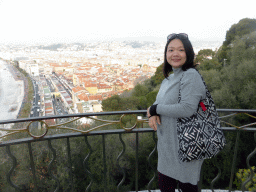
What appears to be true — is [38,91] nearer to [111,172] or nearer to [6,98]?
[6,98]

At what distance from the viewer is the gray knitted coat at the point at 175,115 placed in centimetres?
88

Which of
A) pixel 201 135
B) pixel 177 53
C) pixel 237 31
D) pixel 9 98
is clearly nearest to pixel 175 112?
pixel 201 135

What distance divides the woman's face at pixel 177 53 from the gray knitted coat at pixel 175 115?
0.13ft

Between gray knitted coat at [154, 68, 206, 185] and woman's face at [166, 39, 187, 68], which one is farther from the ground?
woman's face at [166, 39, 187, 68]

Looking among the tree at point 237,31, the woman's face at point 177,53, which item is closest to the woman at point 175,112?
the woman's face at point 177,53

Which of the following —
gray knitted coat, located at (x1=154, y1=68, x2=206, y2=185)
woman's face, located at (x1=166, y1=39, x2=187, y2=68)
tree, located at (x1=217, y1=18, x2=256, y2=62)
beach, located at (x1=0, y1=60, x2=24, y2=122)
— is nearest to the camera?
gray knitted coat, located at (x1=154, y1=68, x2=206, y2=185)

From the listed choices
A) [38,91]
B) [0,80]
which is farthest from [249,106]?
[38,91]

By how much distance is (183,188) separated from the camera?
1043 millimetres

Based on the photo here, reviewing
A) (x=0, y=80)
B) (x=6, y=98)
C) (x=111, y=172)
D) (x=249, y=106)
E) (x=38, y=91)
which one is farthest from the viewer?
(x=38, y=91)

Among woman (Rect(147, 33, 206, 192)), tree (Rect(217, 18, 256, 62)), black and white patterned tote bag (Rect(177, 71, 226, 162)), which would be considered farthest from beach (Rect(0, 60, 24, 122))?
tree (Rect(217, 18, 256, 62))

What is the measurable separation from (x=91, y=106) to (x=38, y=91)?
756 centimetres

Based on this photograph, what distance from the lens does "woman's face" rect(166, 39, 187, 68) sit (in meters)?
1.00

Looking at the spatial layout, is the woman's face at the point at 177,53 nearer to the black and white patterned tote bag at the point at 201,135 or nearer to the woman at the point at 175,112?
the woman at the point at 175,112

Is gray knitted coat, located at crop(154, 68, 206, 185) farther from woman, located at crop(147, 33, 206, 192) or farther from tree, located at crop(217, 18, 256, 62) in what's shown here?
tree, located at crop(217, 18, 256, 62)
